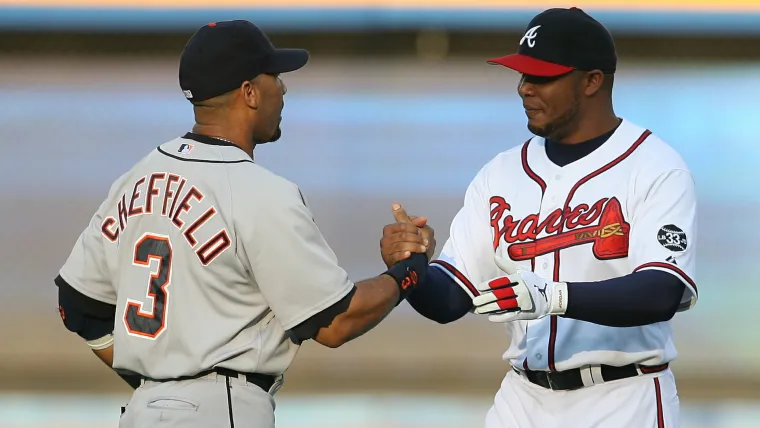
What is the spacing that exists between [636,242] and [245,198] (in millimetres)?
1041

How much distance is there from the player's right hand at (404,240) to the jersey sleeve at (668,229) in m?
0.56

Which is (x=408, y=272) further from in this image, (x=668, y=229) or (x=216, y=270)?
(x=668, y=229)

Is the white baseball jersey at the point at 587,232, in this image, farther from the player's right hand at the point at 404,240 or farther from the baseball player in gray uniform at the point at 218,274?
the baseball player in gray uniform at the point at 218,274

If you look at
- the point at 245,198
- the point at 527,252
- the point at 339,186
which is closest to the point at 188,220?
the point at 245,198

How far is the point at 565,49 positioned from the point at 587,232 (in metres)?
0.52

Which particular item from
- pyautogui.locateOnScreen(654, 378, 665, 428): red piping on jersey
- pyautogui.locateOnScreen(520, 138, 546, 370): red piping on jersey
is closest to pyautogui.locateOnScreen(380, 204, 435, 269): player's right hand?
pyautogui.locateOnScreen(520, 138, 546, 370): red piping on jersey

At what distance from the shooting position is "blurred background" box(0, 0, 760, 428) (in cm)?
768

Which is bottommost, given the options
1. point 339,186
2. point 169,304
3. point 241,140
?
→ point 169,304

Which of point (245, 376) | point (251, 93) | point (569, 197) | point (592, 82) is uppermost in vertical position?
point (592, 82)

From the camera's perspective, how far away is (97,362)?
760 centimetres

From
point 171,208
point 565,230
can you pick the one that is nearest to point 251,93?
point 171,208

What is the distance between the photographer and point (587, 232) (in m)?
3.03

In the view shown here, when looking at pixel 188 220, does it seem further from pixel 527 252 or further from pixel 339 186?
pixel 339 186

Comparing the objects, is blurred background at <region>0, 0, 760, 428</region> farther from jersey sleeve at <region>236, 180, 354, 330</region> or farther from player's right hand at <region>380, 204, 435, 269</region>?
jersey sleeve at <region>236, 180, 354, 330</region>
